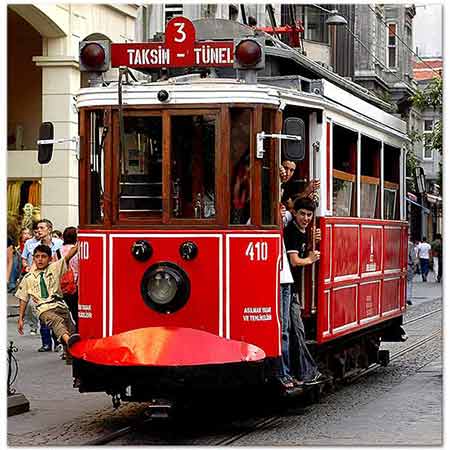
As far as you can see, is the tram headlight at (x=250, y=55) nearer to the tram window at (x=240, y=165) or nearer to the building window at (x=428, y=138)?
the tram window at (x=240, y=165)

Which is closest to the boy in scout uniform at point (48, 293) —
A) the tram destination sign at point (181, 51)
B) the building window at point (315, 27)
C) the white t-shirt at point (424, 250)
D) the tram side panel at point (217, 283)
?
the tram side panel at point (217, 283)

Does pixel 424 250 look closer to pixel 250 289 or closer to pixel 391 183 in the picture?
pixel 391 183

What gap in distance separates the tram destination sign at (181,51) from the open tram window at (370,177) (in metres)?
3.22

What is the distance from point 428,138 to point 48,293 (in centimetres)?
1446

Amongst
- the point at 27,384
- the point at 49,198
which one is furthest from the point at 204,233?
Result: the point at 49,198

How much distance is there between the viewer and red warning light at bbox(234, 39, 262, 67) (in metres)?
9.83

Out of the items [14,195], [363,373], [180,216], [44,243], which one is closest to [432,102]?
[14,195]

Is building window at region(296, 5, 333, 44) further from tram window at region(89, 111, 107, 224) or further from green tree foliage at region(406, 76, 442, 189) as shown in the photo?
tram window at region(89, 111, 107, 224)

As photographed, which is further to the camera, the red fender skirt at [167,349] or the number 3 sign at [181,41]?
the number 3 sign at [181,41]

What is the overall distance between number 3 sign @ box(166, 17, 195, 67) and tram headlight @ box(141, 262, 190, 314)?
163 cm

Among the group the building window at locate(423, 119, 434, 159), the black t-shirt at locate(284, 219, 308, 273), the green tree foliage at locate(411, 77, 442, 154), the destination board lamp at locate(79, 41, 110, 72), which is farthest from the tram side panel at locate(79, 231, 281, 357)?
the building window at locate(423, 119, 434, 159)

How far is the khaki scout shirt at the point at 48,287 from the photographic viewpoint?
1230cm

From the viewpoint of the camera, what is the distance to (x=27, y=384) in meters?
13.1

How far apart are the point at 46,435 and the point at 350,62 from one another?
26821 mm
